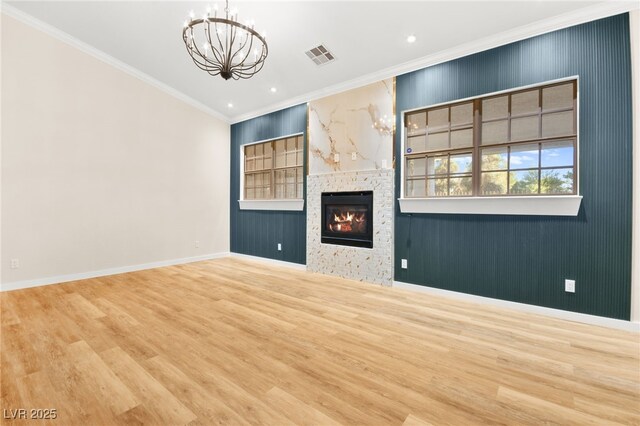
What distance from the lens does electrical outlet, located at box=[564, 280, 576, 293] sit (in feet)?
9.36

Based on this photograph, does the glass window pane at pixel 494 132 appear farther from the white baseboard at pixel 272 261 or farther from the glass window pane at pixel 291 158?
the white baseboard at pixel 272 261

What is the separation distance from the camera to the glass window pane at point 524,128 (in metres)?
3.14

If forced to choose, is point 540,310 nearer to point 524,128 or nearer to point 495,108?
point 524,128

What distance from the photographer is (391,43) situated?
3.56 m

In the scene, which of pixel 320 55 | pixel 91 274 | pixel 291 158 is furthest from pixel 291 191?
pixel 91 274

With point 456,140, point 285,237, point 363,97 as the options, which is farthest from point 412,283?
point 363,97

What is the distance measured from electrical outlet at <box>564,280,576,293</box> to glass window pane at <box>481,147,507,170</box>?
145cm

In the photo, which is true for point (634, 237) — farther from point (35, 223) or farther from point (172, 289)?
point (35, 223)

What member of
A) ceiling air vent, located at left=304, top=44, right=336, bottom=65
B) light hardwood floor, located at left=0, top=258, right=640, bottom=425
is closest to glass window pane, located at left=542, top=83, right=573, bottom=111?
light hardwood floor, located at left=0, top=258, right=640, bottom=425

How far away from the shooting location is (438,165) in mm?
3795

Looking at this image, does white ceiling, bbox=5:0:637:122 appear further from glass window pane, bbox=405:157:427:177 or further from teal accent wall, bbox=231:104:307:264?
glass window pane, bbox=405:157:427:177

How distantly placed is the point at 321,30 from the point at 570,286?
13.9 ft

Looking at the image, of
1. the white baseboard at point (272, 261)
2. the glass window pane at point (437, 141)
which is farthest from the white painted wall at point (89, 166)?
the glass window pane at point (437, 141)

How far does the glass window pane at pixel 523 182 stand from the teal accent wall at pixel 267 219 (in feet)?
10.9
